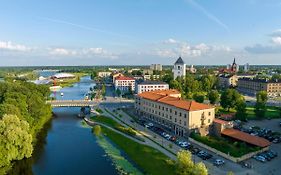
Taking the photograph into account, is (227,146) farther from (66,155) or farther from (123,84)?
(123,84)

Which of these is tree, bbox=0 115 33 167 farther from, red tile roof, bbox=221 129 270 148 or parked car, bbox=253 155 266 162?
parked car, bbox=253 155 266 162

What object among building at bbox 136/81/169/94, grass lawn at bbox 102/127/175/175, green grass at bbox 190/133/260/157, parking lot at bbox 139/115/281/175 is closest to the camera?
parking lot at bbox 139/115/281/175

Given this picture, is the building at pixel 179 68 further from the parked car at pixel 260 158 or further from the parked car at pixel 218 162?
the parked car at pixel 218 162

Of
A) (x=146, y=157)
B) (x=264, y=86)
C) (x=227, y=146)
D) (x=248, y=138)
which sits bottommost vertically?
(x=146, y=157)

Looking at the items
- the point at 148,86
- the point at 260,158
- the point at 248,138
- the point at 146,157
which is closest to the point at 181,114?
the point at 248,138

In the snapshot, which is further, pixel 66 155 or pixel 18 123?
pixel 66 155

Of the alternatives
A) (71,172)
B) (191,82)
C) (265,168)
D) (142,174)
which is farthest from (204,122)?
(191,82)

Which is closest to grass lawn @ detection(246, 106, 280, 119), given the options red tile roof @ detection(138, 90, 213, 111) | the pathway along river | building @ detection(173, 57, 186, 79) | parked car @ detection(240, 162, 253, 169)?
A: red tile roof @ detection(138, 90, 213, 111)
